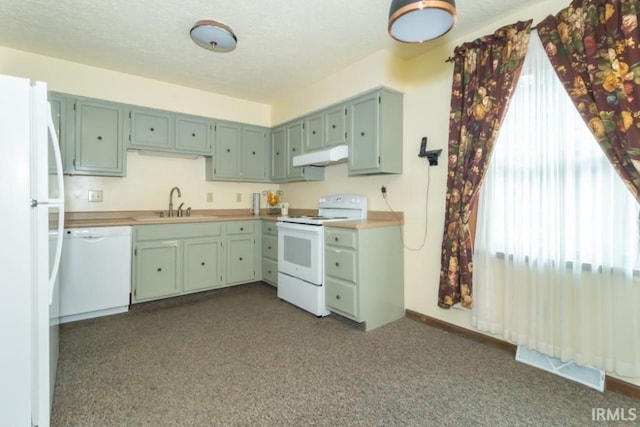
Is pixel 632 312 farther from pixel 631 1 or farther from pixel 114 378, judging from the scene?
pixel 114 378

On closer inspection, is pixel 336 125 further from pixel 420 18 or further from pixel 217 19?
pixel 420 18

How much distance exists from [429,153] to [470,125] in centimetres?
42

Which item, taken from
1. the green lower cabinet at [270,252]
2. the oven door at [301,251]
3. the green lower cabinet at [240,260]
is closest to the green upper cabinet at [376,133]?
the oven door at [301,251]

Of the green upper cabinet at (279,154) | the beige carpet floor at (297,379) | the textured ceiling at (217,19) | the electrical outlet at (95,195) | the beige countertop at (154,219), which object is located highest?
the textured ceiling at (217,19)

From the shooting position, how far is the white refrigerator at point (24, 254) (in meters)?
1.30

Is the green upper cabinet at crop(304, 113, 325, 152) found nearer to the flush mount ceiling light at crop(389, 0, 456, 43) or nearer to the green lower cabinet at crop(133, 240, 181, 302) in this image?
the flush mount ceiling light at crop(389, 0, 456, 43)

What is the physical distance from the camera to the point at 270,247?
150 inches

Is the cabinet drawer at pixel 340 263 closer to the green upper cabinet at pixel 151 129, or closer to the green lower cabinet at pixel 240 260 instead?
the green lower cabinet at pixel 240 260

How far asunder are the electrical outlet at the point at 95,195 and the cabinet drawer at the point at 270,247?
1840 mm

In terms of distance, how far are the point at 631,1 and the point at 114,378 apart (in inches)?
145

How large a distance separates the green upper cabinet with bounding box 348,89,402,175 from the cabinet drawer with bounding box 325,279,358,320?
3.53 feet

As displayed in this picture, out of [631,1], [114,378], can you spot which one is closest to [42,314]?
[114,378]

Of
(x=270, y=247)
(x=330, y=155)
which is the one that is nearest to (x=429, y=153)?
(x=330, y=155)

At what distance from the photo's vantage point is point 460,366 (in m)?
2.08
